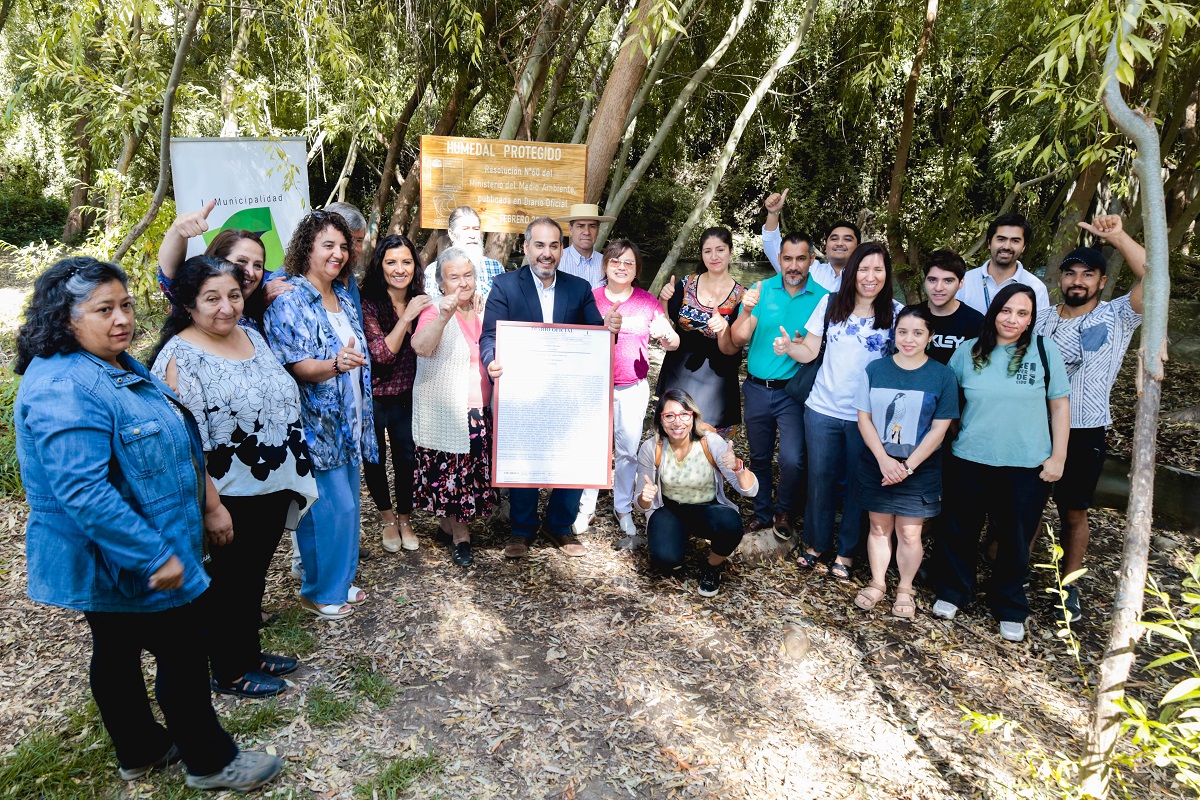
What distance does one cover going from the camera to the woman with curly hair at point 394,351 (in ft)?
12.6

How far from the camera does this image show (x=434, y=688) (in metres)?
3.22

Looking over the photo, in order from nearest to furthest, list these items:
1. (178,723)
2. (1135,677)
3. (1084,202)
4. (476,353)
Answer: (178,723)
(1135,677)
(476,353)
(1084,202)

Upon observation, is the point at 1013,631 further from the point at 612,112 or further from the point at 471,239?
the point at 612,112

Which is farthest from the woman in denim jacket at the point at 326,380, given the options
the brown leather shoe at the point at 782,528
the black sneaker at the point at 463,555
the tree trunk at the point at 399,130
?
the tree trunk at the point at 399,130

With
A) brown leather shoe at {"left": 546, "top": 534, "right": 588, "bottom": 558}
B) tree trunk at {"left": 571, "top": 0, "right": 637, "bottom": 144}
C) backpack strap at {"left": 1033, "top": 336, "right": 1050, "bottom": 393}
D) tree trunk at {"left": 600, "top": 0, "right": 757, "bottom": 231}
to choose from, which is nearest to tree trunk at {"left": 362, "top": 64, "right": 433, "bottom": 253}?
tree trunk at {"left": 571, "top": 0, "right": 637, "bottom": 144}

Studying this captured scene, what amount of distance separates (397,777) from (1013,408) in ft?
10.7

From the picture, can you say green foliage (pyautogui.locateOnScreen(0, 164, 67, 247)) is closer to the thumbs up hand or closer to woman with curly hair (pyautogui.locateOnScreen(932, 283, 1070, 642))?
the thumbs up hand

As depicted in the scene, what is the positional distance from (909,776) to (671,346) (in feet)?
8.08

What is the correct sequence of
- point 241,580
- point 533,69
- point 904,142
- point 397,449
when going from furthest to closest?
point 904,142 → point 533,69 → point 397,449 → point 241,580

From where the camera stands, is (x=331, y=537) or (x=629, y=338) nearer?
(x=331, y=537)

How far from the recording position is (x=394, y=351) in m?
3.80

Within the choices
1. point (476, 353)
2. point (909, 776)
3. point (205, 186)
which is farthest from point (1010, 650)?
point (205, 186)

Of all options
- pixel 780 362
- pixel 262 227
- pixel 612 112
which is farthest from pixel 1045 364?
pixel 262 227

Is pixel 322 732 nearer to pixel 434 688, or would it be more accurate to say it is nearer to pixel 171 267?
pixel 434 688
